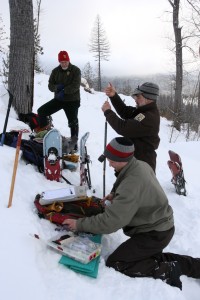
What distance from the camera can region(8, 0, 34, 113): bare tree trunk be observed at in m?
6.61

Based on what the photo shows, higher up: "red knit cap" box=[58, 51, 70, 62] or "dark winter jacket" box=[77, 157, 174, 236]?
"red knit cap" box=[58, 51, 70, 62]

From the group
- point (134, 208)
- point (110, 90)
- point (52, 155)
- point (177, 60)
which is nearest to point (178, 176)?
point (110, 90)

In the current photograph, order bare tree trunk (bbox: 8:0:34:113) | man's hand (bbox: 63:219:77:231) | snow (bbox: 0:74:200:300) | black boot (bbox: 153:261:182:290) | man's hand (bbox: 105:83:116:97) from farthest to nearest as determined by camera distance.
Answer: bare tree trunk (bbox: 8:0:34:113) < man's hand (bbox: 105:83:116:97) < man's hand (bbox: 63:219:77:231) < black boot (bbox: 153:261:182:290) < snow (bbox: 0:74:200:300)

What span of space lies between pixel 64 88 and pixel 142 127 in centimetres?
243

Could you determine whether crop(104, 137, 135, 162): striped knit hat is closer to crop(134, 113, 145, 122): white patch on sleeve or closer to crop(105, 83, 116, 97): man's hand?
crop(134, 113, 145, 122): white patch on sleeve

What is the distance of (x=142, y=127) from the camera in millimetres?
4281

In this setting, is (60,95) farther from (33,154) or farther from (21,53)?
(33,154)

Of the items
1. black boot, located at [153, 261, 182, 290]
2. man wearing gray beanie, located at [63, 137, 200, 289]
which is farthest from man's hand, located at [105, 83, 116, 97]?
black boot, located at [153, 261, 182, 290]

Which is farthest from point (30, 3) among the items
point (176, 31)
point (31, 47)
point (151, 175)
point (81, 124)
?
point (176, 31)

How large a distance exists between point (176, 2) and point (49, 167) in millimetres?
15234

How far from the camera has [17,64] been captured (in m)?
6.80

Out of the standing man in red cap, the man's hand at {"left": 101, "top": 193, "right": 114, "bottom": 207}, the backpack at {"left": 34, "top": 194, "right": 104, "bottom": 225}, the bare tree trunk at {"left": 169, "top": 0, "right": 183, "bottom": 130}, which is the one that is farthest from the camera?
the bare tree trunk at {"left": 169, "top": 0, "right": 183, "bottom": 130}

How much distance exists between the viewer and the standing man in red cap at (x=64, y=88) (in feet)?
20.3

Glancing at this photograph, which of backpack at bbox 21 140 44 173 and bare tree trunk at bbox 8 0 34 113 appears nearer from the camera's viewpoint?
backpack at bbox 21 140 44 173
